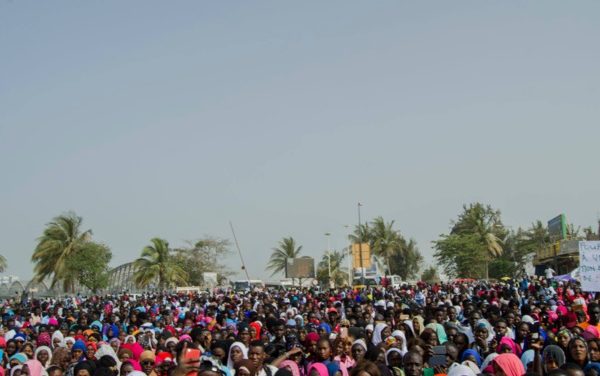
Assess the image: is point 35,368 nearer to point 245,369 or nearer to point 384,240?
point 245,369

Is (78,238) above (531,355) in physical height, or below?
above

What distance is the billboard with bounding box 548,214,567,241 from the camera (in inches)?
2057

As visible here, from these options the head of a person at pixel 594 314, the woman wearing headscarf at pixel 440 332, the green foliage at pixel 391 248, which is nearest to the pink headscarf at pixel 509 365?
the woman wearing headscarf at pixel 440 332

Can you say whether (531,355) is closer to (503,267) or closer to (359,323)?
(359,323)

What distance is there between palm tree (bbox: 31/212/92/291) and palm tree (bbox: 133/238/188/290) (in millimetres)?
6153

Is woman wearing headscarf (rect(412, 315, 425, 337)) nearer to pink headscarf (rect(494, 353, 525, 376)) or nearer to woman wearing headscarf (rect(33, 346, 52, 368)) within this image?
pink headscarf (rect(494, 353, 525, 376))

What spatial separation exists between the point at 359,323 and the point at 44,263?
145 feet

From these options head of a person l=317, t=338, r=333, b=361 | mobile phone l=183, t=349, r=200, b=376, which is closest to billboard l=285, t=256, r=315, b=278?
head of a person l=317, t=338, r=333, b=361

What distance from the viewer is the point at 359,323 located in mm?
12938

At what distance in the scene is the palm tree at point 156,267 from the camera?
58875mm

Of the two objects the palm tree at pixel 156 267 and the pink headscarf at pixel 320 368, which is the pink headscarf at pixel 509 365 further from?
the palm tree at pixel 156 267

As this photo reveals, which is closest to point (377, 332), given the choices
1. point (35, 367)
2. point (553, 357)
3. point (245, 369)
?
point (553, 357)

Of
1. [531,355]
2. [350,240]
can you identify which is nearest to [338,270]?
[350,240]

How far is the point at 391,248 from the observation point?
77.8 meters
